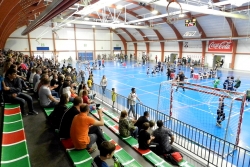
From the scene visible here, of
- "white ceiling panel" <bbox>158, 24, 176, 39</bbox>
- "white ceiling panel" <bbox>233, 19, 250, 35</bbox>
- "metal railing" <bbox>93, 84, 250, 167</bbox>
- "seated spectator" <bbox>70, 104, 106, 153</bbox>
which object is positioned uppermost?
"white ceiling panel" <bbox>158, 24, 176, 39</bbox>

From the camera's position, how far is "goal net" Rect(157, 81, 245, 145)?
7.47m

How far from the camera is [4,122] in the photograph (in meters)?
4.90

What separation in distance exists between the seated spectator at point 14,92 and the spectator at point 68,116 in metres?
2.36

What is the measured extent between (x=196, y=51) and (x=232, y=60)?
7.34m

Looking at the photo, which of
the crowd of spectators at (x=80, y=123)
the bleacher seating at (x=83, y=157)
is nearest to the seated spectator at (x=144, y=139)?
the crowd of spectators at (x=80, y=123)

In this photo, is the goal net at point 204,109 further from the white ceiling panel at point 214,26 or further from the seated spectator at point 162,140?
the white ceiling panel at point 214,26

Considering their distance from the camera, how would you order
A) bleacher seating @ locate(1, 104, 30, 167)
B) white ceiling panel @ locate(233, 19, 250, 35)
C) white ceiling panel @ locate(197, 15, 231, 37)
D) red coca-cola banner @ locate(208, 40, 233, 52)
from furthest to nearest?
red coca-cola banner @ locate(208, 40, 233, 52), white ceiling panel @ locate(197, 15, 231, 37), white ceiling panel @ locate(233, 19, 250, 35), bleacher seating @ locate(1, 104, 30, 167)

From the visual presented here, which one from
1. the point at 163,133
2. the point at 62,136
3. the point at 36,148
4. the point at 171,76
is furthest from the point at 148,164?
the point at 171,76

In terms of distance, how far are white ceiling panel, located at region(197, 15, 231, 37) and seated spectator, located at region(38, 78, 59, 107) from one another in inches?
1068

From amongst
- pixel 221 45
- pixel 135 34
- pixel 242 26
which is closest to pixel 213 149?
pixel 242 26

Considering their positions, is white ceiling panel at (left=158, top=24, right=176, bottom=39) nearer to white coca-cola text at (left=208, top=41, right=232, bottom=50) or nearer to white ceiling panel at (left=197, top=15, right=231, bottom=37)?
white ceiling panel at (left=197, top=15, right=231, bottom=37)

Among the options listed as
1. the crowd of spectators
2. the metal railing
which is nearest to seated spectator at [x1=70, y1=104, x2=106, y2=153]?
the crowd of spectators

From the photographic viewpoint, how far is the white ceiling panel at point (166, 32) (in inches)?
1381

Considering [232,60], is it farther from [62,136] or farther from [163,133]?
[62,136]
